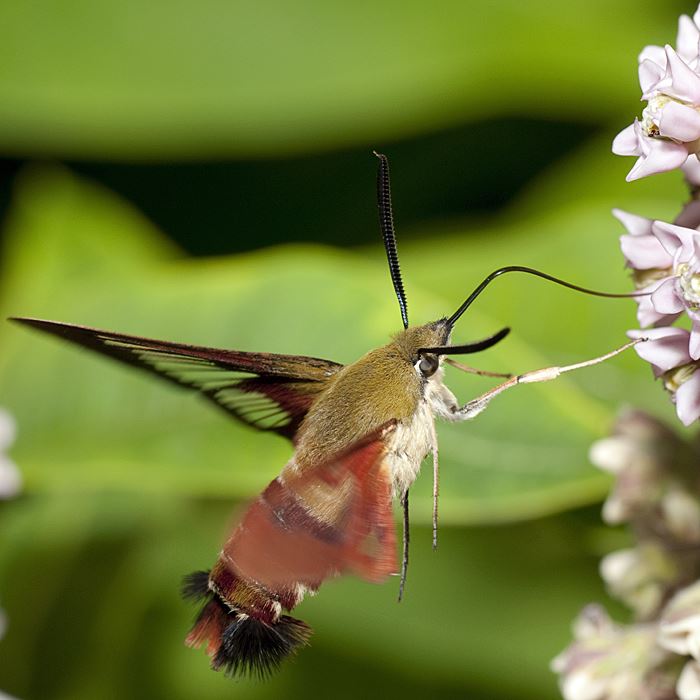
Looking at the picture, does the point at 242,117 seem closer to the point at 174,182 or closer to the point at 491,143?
the point at 174,182

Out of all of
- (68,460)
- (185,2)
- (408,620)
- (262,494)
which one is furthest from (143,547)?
(185,2)

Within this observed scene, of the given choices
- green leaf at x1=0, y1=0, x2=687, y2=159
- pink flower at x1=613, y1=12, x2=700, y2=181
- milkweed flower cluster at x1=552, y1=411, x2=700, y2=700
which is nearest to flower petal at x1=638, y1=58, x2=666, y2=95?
pink flower at x1=613, y1=12, x2=700, y2=181

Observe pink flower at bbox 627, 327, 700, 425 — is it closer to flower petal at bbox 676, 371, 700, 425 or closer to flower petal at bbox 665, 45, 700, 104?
flower petal at bbox 676, 371, 700, 425

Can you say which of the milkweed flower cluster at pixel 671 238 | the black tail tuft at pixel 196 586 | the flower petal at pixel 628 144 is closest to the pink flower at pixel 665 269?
the milkweed flower cluster at pixel 671 238

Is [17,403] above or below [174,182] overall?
below

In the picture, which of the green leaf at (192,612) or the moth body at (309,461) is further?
the green leaf at (192,612)

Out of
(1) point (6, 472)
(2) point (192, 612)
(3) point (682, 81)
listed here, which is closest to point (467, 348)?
(3) point (682, 81)

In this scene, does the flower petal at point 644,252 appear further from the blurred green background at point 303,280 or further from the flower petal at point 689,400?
the blurred green background at point 303,280
